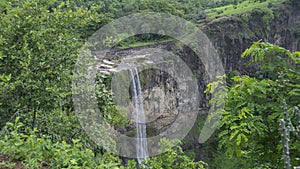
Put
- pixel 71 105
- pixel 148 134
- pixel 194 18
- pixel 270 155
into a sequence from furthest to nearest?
pixel 194 18, pixel 148 134, pixel 71 105, pixel 270 155

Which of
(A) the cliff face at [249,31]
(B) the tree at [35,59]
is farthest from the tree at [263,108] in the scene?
(A) the cliff face at [249,31]

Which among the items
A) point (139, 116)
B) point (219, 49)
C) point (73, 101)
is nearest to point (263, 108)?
point (73, 101)

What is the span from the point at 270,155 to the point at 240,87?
68 centimetres

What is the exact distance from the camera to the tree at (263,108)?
286cm

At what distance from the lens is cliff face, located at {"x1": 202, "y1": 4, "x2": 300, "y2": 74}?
21547 mm

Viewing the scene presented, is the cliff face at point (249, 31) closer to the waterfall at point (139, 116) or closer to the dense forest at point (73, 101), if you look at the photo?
the waterfall at point (139, 116)

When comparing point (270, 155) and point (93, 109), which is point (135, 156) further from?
point (270, 155)

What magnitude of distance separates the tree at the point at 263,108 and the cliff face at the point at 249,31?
18.3 meters

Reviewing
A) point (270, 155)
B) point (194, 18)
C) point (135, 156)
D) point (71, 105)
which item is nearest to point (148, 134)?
point (135, 156)

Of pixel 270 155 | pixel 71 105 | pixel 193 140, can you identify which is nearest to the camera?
pixel 270 155

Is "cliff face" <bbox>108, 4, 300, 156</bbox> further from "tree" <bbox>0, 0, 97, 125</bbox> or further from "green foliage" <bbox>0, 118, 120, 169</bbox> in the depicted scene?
"green foliage" <bbox>0, 118, 120, 169</bbox>

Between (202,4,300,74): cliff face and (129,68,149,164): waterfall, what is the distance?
26.0 feet

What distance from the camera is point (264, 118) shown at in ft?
9.94

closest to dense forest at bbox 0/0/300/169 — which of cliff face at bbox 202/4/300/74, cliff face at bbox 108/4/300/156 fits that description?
cliff face at bbox 108/4/300/156
